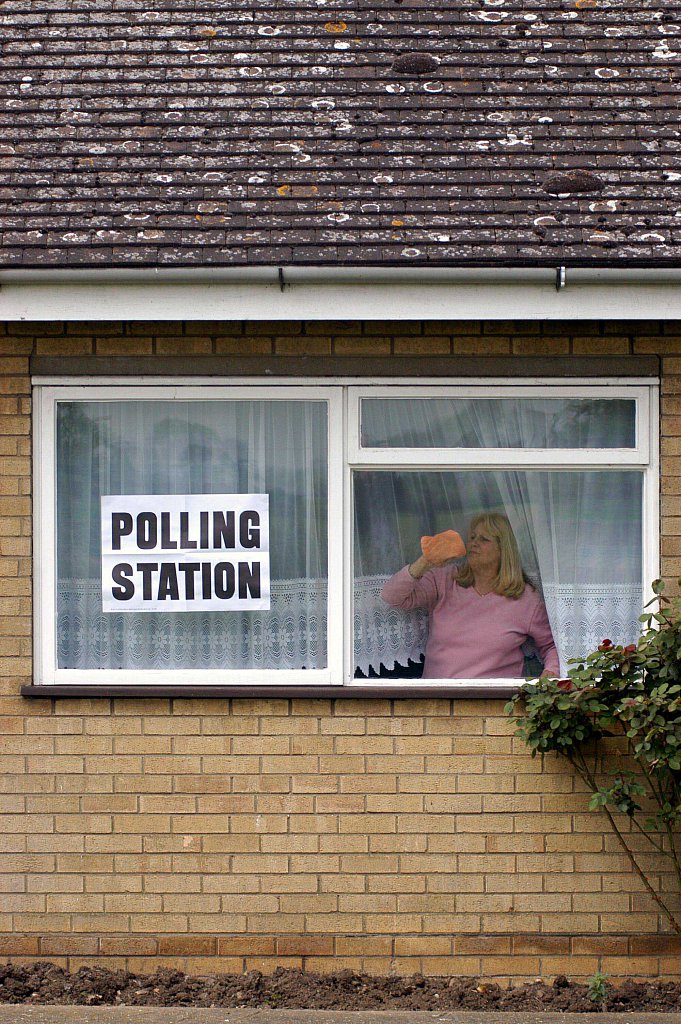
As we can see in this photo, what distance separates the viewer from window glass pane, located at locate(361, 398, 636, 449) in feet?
18.7

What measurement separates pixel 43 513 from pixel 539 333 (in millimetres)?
2422

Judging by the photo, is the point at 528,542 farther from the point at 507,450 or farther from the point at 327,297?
the point at 327,297

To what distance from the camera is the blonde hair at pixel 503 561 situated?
226 inches

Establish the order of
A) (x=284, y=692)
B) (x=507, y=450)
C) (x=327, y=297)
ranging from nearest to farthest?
(x=327, y=297), (x=284, y=692), (x=507, y=450)

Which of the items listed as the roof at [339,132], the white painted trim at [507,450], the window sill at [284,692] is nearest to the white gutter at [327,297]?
the roof at [339,132]

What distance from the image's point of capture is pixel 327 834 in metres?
5.55

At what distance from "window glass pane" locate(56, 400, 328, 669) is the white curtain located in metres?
0.24

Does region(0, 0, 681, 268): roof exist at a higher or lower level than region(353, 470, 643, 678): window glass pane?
higher

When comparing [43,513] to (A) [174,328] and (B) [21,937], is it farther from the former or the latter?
(B) [21,937]

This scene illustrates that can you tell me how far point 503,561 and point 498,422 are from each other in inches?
25.6

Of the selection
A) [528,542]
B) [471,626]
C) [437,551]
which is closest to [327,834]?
[471,626]

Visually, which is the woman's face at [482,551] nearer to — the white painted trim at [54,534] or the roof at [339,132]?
the white painted trim at [54,534]

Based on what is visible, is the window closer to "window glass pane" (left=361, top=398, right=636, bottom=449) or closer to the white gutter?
"window glass pane" (left=361, top=398, right=636, bottom=449)

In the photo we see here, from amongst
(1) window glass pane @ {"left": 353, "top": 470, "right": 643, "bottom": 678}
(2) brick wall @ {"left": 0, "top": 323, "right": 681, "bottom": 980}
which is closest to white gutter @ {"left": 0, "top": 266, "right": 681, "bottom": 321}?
(2) brick wall @ {"left": 0, "top": 323, "right": 681, "bottom": 980}
